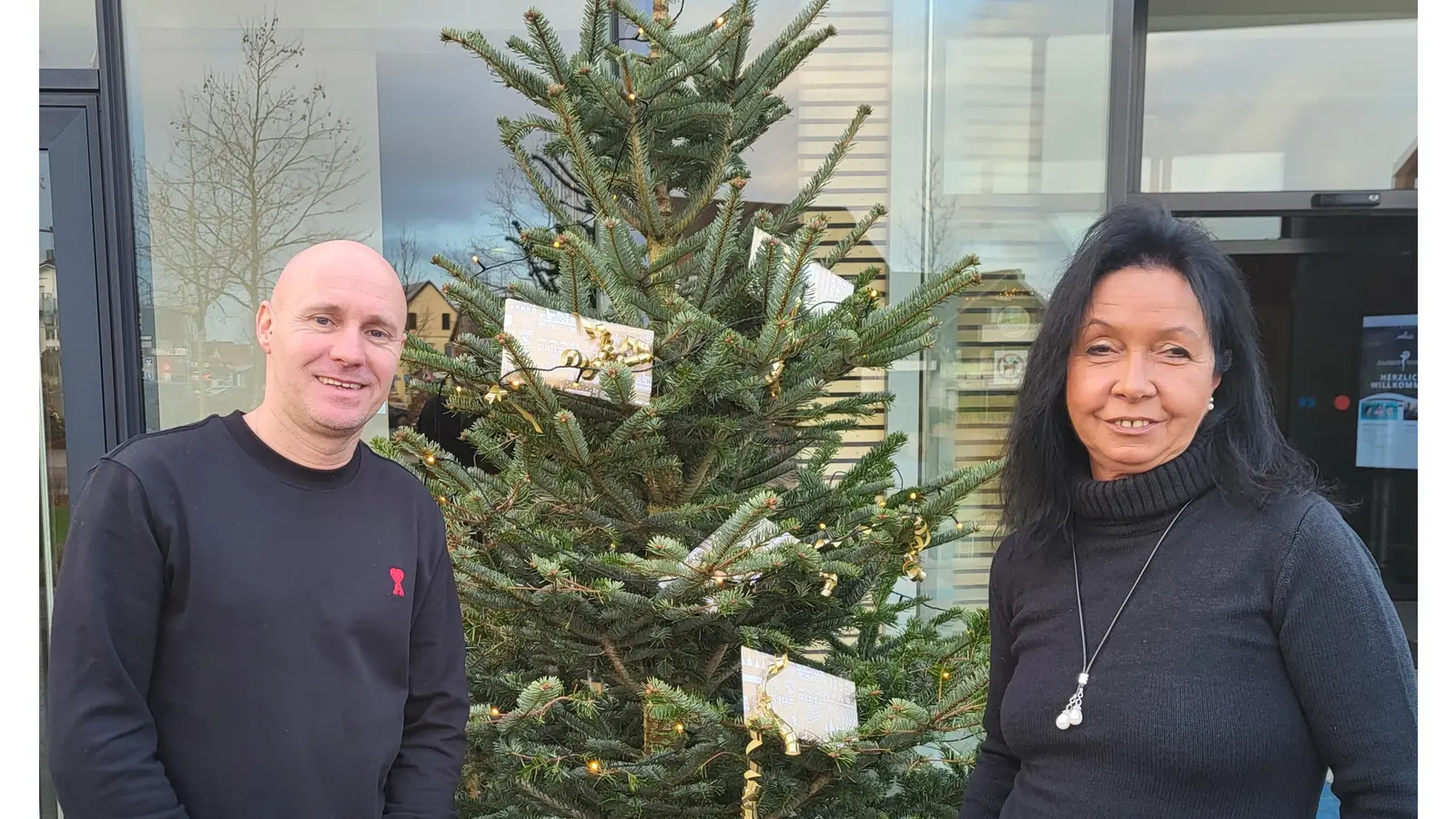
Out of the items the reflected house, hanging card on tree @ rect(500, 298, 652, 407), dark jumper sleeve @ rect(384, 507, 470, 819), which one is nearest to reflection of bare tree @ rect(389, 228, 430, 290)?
the reflected house

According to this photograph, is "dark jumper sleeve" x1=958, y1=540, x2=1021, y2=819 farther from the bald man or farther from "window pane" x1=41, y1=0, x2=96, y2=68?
"window pane" x1=41, y1=0, x2=96, y2=68

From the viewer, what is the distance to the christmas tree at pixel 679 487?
1.68 metres

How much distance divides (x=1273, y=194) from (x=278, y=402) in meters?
4.61

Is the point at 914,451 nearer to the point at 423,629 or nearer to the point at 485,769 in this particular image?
the point at 485,769

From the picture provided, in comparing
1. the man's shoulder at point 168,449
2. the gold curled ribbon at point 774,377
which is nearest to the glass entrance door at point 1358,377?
the gold curled ribbon at point 774,377

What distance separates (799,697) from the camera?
1.69 meters

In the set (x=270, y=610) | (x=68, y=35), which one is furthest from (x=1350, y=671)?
A: (x=68, y=35)

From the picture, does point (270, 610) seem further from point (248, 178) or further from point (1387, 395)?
point (1387, 395)

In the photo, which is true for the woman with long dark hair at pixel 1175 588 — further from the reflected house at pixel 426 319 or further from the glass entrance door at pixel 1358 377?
the glass entrance door at pixel 1358 377

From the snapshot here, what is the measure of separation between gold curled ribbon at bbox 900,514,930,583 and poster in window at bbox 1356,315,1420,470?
5219 mm

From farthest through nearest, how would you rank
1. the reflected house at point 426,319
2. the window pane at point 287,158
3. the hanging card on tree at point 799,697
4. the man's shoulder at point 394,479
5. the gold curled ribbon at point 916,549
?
the reflected house at point 426,319, the window pane at point 287,158, the gold curled ribbon at point 916,549, the hanging card on tree at point 799,697, the man's shoulder at point 394,479

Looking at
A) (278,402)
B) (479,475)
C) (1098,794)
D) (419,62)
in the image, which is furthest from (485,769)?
(419,62)

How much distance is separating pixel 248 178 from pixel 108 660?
3.23 meters

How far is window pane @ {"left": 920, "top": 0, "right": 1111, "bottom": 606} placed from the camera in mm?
4371
